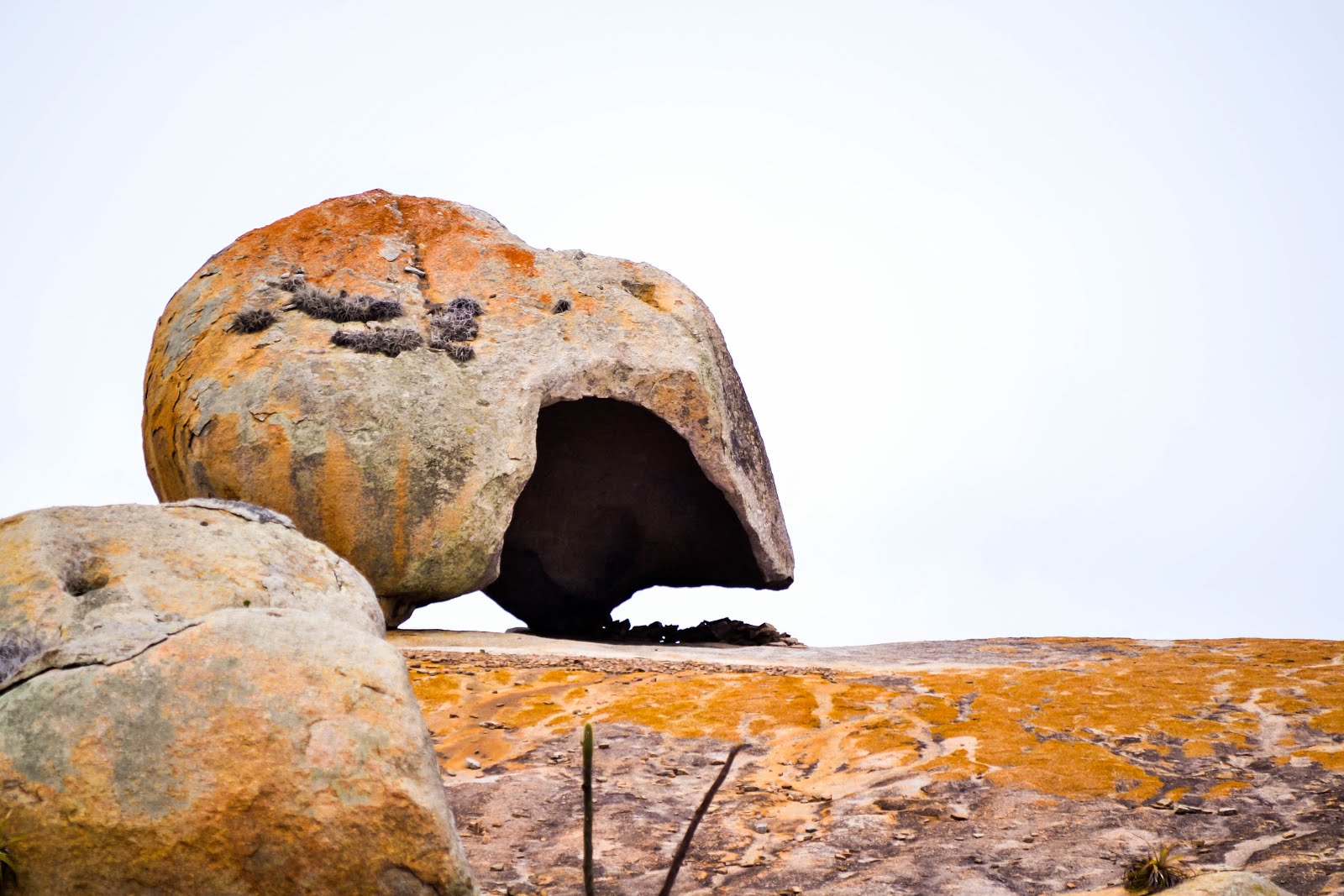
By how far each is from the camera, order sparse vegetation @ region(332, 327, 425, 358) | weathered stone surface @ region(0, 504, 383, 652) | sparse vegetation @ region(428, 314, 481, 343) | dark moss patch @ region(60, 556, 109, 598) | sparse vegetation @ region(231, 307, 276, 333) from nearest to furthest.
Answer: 1. weathered stone surface @ region(0, 504, 383, 652)
2. dark moss patch @ region(60, 556, 109, 598)
3. sparse vegetation @ region(332, 327, 425, 358)
4. sparse vegetation @ region(231, 307, 276, 333)
5. sparse vegetation @ region(428, 314, 481, 343)

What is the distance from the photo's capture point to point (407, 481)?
12.0 meters

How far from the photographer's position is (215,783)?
5262 millimetres

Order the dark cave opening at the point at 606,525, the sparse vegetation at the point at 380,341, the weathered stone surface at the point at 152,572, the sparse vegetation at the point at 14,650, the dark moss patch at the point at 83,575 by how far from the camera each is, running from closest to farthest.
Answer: the sparse vegetation at the point at 14,650 < the weathered stone surface at the point at 152,572 < the dark moss patch at the point at 83,575 < the sparse vegetation at the point at 380,341 < the dark cave opening at the point at 606,525

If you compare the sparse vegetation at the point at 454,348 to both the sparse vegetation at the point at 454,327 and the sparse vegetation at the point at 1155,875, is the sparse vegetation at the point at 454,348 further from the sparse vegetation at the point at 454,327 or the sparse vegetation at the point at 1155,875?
the sparse vegetation at the point at 1155,875

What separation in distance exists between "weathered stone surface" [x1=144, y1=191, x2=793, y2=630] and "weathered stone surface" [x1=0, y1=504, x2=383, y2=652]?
3291 millimetres

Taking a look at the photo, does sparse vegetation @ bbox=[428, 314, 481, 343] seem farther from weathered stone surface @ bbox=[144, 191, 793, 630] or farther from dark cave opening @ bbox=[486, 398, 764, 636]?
dark cave opening @ bbox=[486, 398, 764, 636]

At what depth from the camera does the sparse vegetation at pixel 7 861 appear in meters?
5.21

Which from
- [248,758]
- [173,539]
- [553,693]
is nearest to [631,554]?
[553,693]

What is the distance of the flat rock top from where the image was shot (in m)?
6.98

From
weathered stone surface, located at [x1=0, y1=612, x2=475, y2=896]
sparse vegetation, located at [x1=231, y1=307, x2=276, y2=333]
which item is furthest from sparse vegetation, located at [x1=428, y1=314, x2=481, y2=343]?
weathered stone surface, located at [x1=0, y1=612, x2=475, y2=896]

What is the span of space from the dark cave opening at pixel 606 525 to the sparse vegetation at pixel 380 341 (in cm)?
283

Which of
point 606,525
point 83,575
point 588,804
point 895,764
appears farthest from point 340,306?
point 588,804

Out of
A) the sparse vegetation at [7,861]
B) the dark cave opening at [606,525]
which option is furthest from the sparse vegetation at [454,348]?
the sparse vegetation at [7,861]

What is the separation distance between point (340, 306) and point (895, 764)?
22.9 feet
